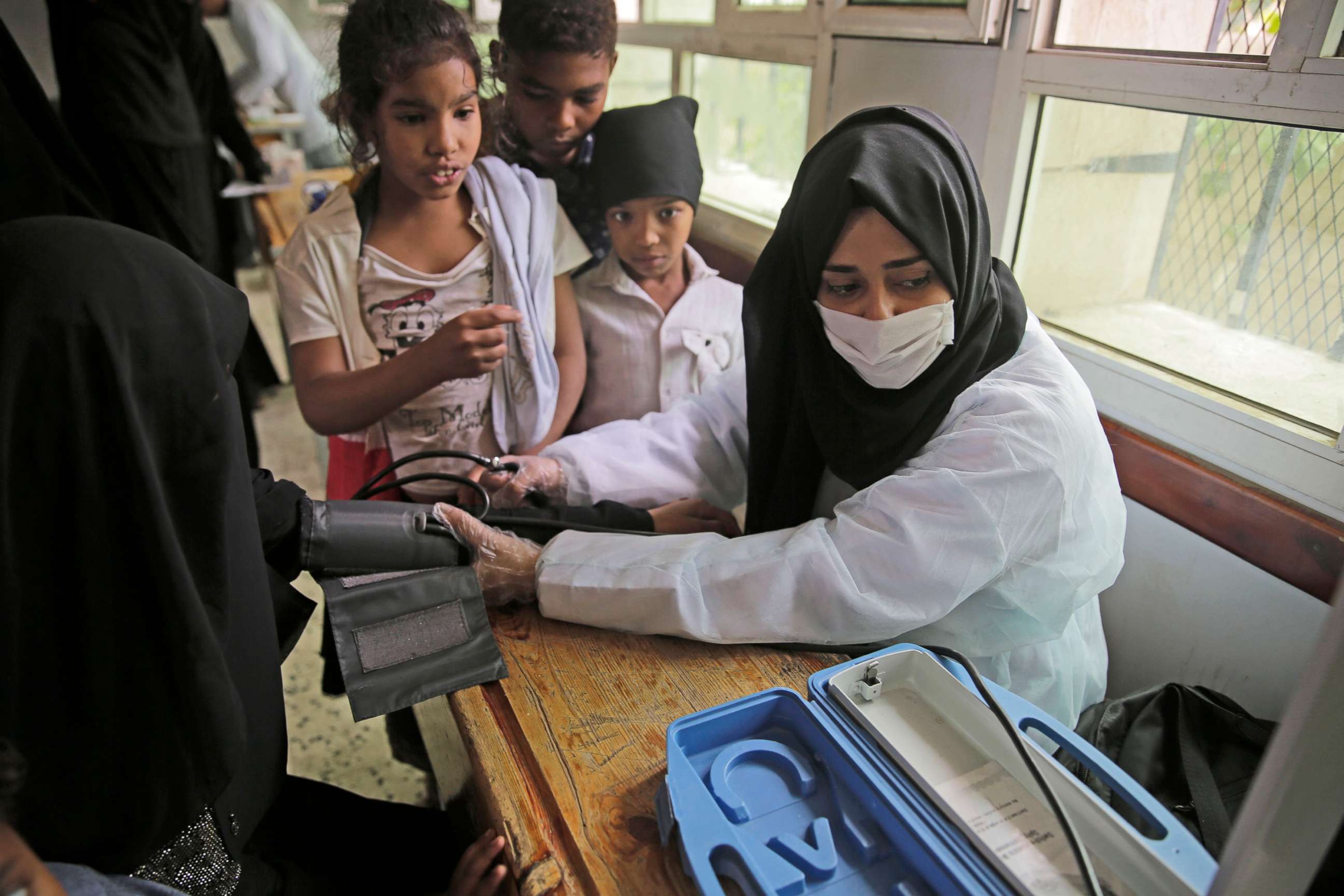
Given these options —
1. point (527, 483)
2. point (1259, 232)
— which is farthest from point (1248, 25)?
point (527, 483)

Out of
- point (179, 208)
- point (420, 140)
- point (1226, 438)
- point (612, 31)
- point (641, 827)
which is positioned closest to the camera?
point (641, 827)

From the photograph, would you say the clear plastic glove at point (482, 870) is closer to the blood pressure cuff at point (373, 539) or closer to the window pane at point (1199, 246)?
the blood pressure cuff at point (373, 539)

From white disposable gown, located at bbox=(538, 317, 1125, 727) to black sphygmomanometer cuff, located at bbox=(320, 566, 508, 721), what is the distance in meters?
0.09

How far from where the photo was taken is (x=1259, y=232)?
1.13 meters

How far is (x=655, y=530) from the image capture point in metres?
1.23

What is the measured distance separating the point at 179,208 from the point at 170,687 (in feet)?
7.23

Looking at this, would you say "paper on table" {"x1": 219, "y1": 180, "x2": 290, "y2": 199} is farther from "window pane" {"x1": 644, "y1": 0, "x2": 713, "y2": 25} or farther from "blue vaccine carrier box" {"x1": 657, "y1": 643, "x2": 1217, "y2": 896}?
"blue vaccine carrier box" {"x1": 657, "y1": 643, "x2": 1217, "y2": 896}

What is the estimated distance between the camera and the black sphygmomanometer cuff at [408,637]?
0.90m

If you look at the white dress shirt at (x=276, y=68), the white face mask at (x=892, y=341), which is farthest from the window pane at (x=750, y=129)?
the white dress shirt at (x=276, y=68)

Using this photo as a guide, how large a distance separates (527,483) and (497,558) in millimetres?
217

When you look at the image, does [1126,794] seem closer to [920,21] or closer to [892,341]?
[892,341]

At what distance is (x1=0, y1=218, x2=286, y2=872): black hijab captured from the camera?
0.59 m

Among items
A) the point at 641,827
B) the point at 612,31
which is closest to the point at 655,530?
the point at 641,827

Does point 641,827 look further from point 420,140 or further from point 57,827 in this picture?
point 420,140
